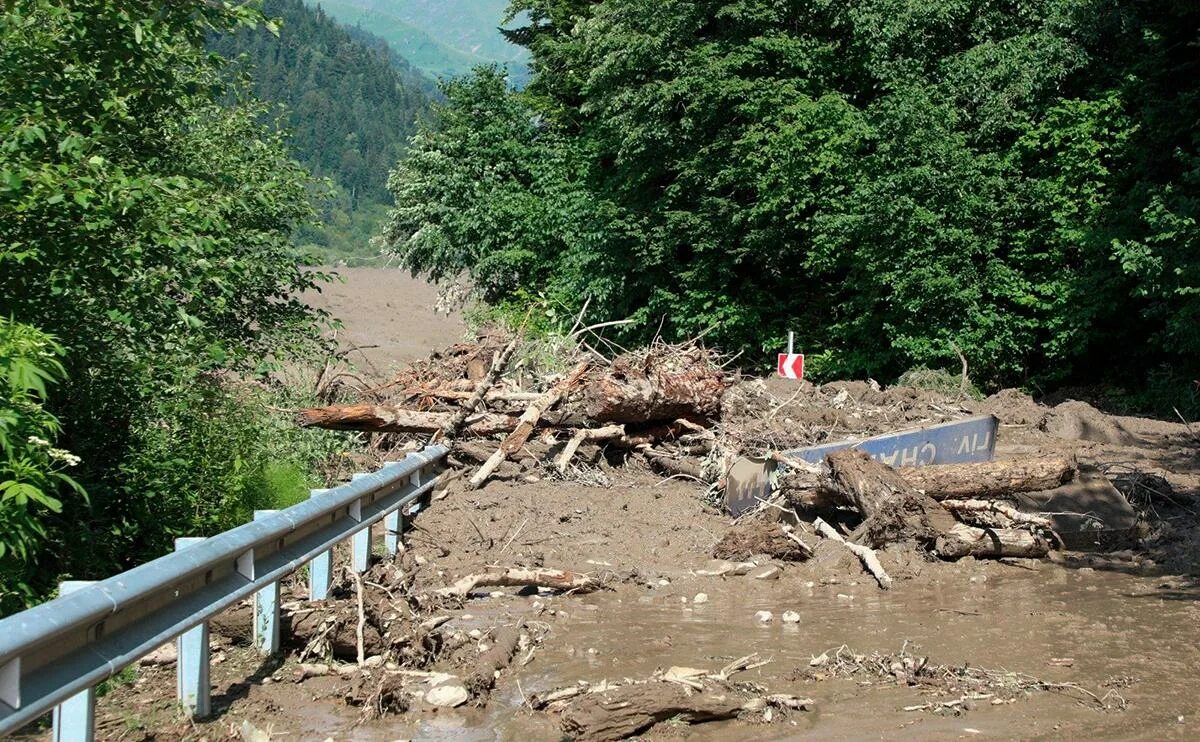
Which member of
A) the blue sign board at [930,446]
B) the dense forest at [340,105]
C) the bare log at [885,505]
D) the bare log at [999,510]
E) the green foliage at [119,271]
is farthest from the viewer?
the dense forest at [340,105]

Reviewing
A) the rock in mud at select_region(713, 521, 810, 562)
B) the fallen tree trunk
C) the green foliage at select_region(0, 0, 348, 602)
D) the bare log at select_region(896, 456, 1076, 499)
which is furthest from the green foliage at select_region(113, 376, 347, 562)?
the bare log at select_region(896, 456, 1076, 499)

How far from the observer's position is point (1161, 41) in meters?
21.0

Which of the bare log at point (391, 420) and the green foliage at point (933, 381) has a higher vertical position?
the green foliage at point (933, 381)

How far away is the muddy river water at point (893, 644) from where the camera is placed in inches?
212

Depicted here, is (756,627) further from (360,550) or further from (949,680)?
(360,550)

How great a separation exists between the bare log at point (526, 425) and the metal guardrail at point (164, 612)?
13.0ft

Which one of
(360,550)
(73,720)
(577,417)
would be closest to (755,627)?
(360,550)

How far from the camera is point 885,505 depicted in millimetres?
9664

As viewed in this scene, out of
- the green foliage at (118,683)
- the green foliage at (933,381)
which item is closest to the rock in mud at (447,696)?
the green foliage at (118,683)

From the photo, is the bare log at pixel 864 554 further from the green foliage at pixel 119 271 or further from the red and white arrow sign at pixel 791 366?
the red and white arrow sign at pixel 791 366

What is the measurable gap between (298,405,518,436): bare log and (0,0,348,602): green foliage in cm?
66

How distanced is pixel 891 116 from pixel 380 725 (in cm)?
1940

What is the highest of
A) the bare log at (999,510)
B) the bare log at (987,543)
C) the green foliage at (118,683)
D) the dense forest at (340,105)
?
the dense forest at (340,105)

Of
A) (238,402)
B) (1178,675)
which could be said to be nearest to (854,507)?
(1178,675)
